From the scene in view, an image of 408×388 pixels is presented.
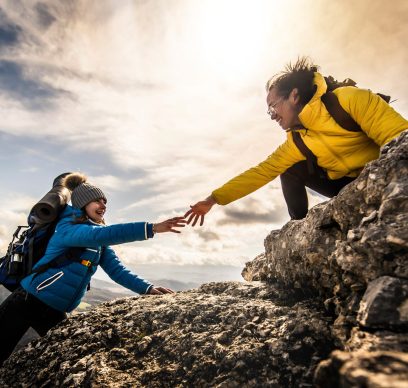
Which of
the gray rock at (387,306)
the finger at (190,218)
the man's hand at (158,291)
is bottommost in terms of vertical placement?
the gray rock at (387,306)

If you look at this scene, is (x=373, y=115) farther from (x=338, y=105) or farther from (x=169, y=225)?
(x=169, y=225)

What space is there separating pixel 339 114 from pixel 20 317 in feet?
24.8

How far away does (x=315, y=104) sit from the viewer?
5.55 m

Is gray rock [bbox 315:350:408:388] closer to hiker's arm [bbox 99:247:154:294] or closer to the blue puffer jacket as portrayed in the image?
the blue puffer jacket

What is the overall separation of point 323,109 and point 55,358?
6.21 m

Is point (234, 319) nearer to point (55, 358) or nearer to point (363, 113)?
point (55, 358)

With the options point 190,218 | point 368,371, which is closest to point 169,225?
point 190,218

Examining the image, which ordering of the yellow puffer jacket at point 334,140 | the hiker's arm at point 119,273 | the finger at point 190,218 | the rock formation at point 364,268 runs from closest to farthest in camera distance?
the rock formation at point 364,268
the yellow puffer jacket at point 334,140
the finger at point 190,218
the hiker's arm at point 119,273

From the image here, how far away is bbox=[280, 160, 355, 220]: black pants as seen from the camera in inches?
267

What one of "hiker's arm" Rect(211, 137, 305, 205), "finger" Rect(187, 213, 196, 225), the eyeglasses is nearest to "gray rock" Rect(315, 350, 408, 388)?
"finger" Rect(187, 213, 196, 225)

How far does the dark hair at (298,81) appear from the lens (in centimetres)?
599

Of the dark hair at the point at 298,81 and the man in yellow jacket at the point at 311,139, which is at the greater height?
the dark hair at the point at 298,81

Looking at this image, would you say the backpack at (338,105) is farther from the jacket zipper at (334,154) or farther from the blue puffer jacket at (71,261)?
the blue puffer jacket at (71,261)

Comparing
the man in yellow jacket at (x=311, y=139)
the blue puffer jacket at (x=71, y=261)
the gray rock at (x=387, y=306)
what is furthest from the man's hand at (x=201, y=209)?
the gray rock at (x=387, y=306)
